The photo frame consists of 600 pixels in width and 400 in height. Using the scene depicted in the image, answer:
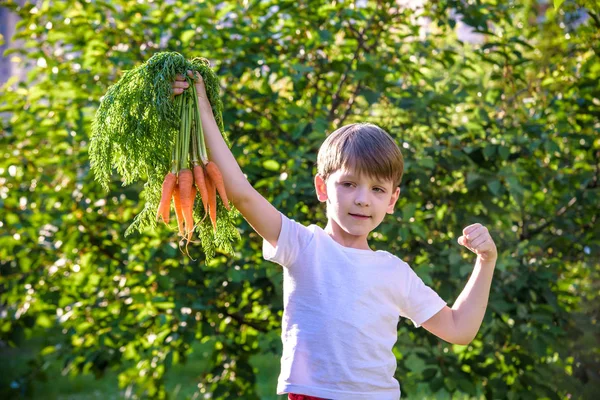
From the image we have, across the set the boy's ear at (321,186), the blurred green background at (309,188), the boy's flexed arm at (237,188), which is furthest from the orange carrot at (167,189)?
the blurred green background at (309,188)

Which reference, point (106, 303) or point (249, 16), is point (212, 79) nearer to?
point (249, 16)

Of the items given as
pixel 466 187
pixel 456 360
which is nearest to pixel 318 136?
pixel 466 187

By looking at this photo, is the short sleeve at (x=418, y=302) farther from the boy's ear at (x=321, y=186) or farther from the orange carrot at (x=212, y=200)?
the orange carrot at (x=212, y=200)

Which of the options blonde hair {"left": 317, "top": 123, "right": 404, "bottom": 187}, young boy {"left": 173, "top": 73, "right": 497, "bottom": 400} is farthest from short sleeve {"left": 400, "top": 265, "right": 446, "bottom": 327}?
blonde hair {"left": 317, "top": 123, "right": 404, "bottom": 187}

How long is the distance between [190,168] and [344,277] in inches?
17.2

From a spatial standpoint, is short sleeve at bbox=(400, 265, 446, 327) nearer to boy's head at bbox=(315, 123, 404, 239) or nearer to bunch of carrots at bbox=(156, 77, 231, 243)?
boy's head at bbox=(315, 123, 404, 239)

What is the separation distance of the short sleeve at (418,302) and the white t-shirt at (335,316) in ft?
0.12

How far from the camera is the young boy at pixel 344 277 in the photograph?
1.98 metres

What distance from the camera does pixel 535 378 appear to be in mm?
4000

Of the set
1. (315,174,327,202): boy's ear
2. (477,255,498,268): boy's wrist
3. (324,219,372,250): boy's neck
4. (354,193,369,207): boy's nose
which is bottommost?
(477,255,498,268): boy's wrist

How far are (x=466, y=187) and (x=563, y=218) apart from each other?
49 centimetres

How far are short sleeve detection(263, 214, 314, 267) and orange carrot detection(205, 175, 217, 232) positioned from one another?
0.15m

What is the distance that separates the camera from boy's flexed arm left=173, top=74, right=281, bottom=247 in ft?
6.51

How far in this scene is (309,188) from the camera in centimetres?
358
